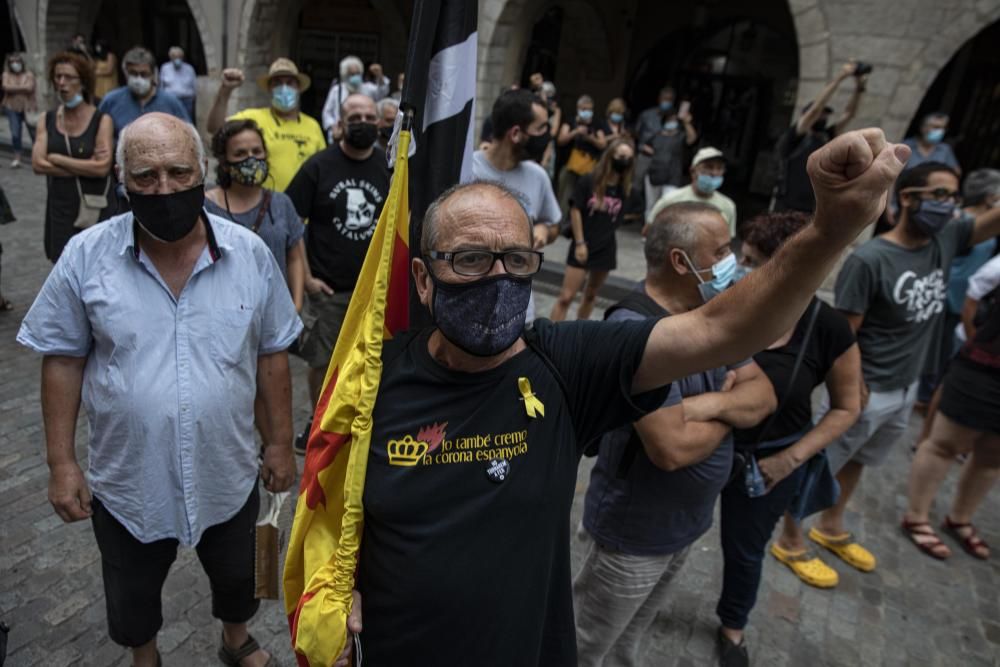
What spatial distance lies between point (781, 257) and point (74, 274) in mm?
1875

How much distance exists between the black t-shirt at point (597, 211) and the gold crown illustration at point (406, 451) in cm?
479

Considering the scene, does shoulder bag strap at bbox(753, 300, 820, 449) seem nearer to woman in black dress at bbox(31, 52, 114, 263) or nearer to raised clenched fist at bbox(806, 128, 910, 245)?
raised clenched fist at bbox(806, 128, 910, 245)

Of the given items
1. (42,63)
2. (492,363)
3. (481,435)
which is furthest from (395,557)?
(42,63)

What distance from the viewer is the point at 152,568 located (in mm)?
2246

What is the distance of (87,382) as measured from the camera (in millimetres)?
2053

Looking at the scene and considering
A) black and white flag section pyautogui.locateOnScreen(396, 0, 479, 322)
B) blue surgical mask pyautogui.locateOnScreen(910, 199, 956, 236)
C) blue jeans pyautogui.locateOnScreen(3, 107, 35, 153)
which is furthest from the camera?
blue jeans pyautogui.locateOnScreen(3, 107, 35, 153)

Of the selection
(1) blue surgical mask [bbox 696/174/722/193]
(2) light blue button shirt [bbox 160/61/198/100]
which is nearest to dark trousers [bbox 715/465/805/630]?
(1) blue surgical mask [bbox 696/174/722/193]

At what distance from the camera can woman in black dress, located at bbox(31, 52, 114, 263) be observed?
176 inches

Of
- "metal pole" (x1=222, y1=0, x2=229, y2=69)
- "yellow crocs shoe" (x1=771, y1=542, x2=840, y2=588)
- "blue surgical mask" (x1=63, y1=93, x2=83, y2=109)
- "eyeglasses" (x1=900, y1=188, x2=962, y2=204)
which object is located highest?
"metal pole" (x1=222, y1=0, x2=229, y2=69)

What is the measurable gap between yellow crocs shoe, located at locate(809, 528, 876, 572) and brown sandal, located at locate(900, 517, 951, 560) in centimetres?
38

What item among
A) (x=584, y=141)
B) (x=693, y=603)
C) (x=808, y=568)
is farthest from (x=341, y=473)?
(x=584, y=141)

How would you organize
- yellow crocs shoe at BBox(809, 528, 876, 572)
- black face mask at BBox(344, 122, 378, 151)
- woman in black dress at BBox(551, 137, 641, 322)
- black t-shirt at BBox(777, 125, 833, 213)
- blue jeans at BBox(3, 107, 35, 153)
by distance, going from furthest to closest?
blue jeans at BBox(3, 107, 35, 153), black t-shirt at BBox(777, 125, 833, 213), woman in black dress at BBox(551, 137, 641, 322), black face mask at BBox(344, 122, 378, 151), yellow crocs shoe at BBox(809, 528, 876, 572)

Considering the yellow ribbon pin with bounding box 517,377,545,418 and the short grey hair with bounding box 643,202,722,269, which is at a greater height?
the short grey hair with bounding box 643,202,722,269

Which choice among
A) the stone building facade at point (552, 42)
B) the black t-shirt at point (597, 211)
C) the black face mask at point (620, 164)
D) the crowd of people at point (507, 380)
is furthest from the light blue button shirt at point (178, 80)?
the crowd of people at point (507, 380)
